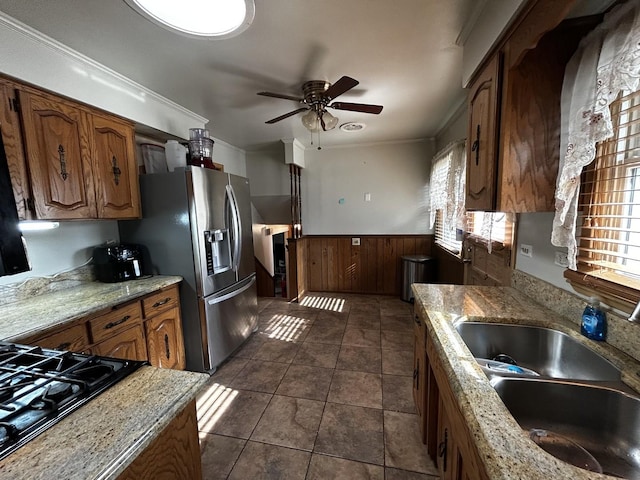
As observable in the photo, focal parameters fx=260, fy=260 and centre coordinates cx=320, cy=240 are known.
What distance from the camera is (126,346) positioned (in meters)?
1.72

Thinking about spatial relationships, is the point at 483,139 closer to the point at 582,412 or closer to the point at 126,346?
the point at 582,412

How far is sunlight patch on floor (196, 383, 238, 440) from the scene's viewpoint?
1753mm

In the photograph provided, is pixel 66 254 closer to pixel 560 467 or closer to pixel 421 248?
pixel 560 467

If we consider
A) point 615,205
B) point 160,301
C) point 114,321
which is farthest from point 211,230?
point 615,205

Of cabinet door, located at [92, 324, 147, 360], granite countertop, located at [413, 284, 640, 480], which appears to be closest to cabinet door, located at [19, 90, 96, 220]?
cabinet door, located at [92, 324, 147, 360]

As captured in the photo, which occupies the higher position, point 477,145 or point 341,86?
point 341,86

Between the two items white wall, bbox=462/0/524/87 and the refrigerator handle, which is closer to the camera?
white wall, bbox=462/0/524/87

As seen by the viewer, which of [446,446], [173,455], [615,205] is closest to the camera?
[173,455]

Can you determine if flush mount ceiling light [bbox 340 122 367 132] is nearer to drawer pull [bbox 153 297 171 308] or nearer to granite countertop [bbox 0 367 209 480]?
drawer pull [bbox 153 297 171 308]

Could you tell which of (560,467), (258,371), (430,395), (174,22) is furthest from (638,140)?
(258,371)

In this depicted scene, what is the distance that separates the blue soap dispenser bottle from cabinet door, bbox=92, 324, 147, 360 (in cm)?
243

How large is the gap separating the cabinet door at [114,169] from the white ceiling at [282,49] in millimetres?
410

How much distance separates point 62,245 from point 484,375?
2.69m

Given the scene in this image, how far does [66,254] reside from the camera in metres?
1.94
